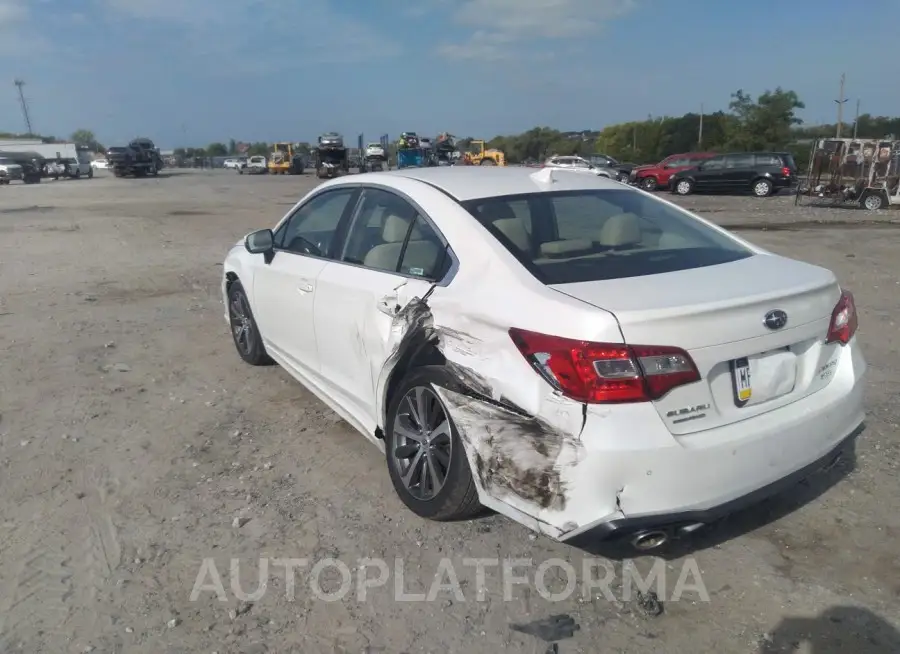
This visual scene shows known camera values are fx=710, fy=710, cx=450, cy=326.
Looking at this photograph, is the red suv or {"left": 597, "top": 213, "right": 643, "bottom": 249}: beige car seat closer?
{"left": 597, "top": 213, "right": 643, "bottom": 249}: beige car seat

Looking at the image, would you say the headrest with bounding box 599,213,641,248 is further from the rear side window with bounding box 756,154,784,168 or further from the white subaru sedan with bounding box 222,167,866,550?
the rear side window with bounding box 756,154,784,168

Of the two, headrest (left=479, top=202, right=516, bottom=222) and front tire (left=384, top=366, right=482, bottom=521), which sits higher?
headrest (left=479, top=202, right=516, bottom=222)

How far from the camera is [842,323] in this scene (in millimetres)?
3072

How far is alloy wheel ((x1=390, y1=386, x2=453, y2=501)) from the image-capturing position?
3.13m

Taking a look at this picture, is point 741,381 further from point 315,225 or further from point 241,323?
point 241,323

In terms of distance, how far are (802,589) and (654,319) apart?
1.32 m

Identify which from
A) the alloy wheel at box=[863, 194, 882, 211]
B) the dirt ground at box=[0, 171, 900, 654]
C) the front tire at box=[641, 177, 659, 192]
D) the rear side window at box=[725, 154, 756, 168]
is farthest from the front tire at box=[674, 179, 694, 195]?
the dirt ground at box=[0, 171, 900, 654]

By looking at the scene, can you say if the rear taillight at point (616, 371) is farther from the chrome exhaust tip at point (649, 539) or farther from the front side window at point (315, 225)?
the front side window at point (315, 225)

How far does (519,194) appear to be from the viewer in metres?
3.53

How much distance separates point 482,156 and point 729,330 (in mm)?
46674

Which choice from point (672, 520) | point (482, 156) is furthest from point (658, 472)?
point (482, 156)

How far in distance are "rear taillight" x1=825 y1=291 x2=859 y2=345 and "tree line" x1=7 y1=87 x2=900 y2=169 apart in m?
37.8

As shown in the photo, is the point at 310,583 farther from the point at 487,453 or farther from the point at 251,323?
the point at 251,323

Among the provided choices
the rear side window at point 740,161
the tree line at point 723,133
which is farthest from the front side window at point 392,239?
the tree line at point 723,133
